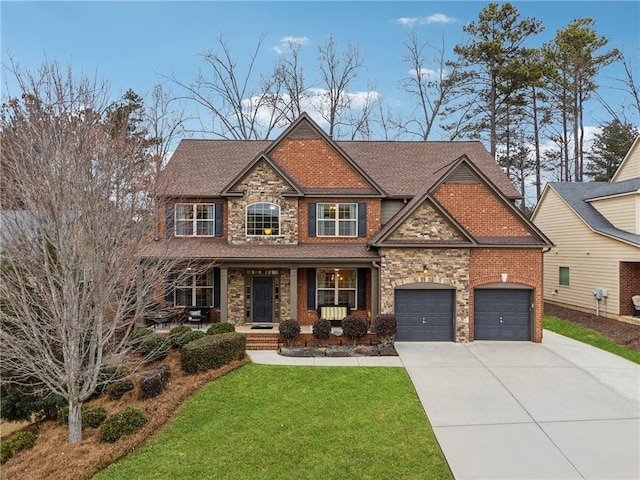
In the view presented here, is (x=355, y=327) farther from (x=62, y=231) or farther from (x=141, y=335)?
(x=62, y=231)

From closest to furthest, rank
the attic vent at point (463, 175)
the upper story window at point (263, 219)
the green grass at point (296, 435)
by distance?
the green grass at point (296, 435) → the attic vent at point (463, 175) → the upper story window at point (263, 219)

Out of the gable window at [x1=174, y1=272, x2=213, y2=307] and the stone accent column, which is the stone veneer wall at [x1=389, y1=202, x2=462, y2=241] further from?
the gable window at [x1=174, y1=272, x2=213, y2=307]

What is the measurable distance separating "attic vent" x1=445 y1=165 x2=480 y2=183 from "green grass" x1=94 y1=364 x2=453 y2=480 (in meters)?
7.78

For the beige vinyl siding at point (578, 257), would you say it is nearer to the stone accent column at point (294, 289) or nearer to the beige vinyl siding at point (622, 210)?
the beige vinyl siding at point (622, 210)

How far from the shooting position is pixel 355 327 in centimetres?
1243

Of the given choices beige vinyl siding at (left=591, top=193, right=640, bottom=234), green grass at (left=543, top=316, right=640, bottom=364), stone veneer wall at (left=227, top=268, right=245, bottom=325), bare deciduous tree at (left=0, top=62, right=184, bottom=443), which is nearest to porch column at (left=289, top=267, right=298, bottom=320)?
stone veneer wall at (left=227, top=268, right=245, bottom=325)

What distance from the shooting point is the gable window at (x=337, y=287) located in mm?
14609

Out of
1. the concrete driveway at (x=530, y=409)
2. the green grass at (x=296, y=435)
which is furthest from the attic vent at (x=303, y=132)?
the green grass at (x=296, y=435)

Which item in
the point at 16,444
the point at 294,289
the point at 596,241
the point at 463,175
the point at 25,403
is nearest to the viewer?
the point at 16,444

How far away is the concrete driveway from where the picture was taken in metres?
5.94

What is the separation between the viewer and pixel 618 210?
16.8 m

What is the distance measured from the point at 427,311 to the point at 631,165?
14.0m

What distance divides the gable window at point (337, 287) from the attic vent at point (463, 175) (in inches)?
209

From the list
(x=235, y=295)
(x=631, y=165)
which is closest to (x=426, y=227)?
(x=235, y=295)
